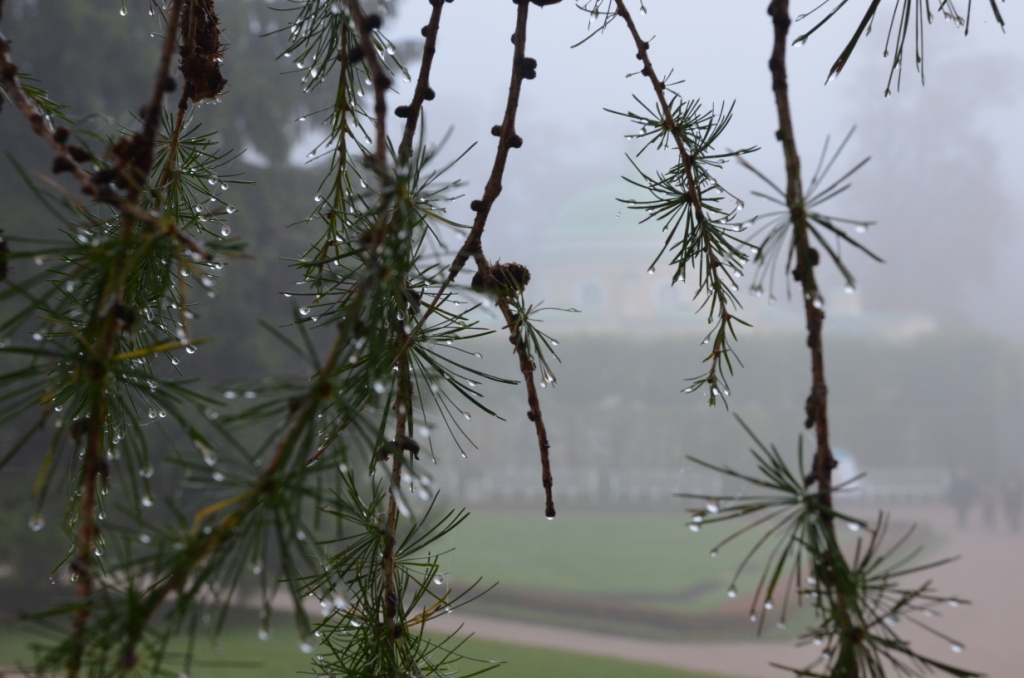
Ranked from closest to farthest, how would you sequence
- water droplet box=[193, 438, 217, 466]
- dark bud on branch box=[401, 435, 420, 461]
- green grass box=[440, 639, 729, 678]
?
water droplet box=[193, 438, 217, 466] → dark bud on branch box=[401, 435, 420, 461] → green grass box=[440, 639, 729, 678]

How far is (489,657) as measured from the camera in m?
5.30

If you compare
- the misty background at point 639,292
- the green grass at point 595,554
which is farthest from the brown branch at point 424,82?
the green grass at point 595,554

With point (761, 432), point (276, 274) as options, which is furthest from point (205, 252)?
point (761, 432)

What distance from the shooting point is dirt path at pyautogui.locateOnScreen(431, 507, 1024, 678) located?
631 cm

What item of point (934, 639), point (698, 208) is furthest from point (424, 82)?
point (934, 639)

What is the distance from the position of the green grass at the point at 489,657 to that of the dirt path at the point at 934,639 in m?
0.42

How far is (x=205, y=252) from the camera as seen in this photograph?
25 cm

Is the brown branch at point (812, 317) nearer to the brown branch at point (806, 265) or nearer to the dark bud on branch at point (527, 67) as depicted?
the brown branch at point (806, 265)

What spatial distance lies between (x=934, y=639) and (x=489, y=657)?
4888 millimetres

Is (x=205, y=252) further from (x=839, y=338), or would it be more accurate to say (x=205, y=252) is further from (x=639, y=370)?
(x=839, y=338)

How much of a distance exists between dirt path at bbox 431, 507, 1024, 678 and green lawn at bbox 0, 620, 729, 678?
407 mm

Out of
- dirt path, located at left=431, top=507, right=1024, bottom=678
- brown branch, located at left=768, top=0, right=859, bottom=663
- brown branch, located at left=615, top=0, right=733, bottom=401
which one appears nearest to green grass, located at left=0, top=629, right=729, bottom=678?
dirt path, located at left=431, top=507, right=1024, bottom=678

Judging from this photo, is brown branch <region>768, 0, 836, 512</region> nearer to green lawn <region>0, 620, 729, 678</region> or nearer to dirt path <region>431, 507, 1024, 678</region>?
green lawn <region>0, 620, 729, 678</region>

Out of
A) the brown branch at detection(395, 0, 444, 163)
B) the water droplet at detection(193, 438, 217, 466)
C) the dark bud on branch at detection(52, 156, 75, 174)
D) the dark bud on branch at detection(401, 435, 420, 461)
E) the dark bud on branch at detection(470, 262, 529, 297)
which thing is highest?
the brown branch at detection(395, 0, 444, 163)
